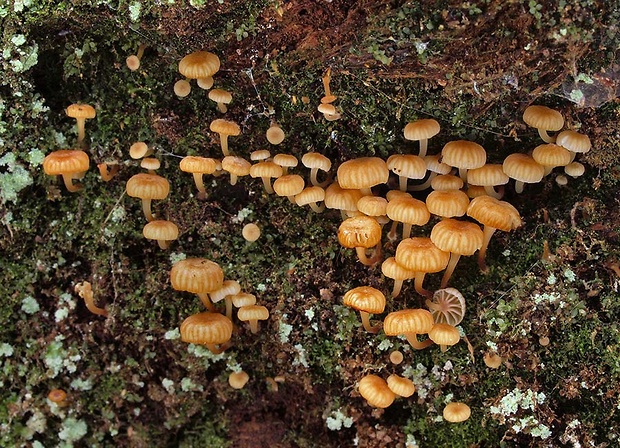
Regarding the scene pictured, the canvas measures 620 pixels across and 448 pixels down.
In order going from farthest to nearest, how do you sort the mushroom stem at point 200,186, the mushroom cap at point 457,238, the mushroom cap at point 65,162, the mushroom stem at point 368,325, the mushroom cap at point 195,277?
1. the mushroom stem at point 200,186
2. the mushroom stem at point 368,325
3. the mushroom cap at point 65,162
4. the mushroom cap at point 195,277
5. the mushroom cap at point 457,238

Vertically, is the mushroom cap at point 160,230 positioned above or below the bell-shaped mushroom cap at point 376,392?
above

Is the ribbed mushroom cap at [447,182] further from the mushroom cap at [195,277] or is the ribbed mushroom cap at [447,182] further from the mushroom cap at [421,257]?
the mushroom cap at [195,277]

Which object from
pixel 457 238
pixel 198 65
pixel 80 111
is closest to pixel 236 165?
pixel 198 65

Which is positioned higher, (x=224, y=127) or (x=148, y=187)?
(x=224, y=127)

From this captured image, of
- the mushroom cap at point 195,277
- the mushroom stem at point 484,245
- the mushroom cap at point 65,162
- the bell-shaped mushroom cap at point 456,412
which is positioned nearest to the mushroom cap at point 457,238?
the mushroom stem at point 484,245

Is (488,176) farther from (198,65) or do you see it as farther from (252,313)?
(198,65)
